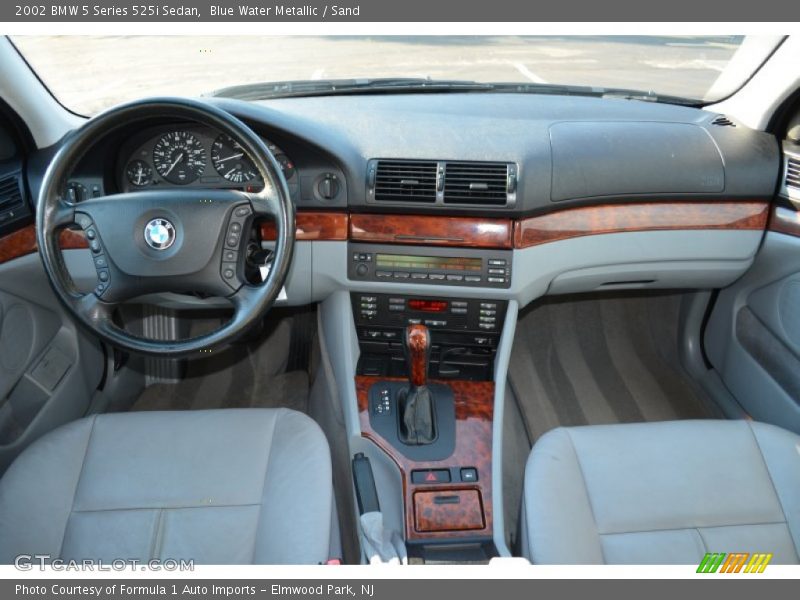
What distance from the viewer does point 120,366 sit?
10.1ft

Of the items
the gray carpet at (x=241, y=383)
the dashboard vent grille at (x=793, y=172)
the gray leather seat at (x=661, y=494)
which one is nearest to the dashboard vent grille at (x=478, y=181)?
the gray leather seat at (x=661, y=494)

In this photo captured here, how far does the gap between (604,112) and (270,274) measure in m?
1.48

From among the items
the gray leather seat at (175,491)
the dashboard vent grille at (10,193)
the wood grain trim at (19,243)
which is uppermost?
the dashboard vent grille at (10,193)

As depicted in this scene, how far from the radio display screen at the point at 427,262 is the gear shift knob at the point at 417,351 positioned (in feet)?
0.78

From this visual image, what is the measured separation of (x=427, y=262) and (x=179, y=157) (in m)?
0.90

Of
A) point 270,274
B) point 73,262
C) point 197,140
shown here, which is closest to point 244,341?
point 73,262

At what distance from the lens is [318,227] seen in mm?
2477

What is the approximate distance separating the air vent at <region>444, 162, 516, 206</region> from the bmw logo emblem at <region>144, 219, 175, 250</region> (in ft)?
2.96

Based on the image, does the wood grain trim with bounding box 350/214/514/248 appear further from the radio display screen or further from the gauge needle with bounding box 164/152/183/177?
the gauge needle with bounding box 164/152/183/177

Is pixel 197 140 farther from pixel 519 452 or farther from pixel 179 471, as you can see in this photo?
pixel 519 452

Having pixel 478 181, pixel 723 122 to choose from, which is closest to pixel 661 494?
pixel 478 181

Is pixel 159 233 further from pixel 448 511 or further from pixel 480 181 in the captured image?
pixel 448 511

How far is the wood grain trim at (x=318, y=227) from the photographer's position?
2.46 m

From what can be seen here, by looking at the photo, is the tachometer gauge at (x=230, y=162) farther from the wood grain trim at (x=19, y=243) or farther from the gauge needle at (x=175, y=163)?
the wood grain trim at (x=19, y=243)
